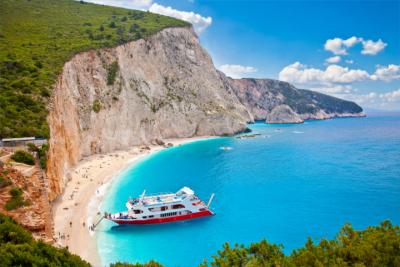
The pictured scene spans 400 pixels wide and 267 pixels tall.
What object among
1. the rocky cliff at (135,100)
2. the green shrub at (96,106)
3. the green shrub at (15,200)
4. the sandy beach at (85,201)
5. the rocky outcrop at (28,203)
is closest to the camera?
the green shrub at (15,200)

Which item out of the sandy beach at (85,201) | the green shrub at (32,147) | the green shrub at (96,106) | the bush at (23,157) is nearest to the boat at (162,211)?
the sandy beach at (85,201)

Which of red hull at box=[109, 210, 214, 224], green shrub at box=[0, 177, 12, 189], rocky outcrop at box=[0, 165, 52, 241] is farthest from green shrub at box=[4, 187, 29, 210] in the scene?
red hull at box=[109, 210, 214, 224]

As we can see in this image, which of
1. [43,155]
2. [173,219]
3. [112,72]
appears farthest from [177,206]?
[112,72]

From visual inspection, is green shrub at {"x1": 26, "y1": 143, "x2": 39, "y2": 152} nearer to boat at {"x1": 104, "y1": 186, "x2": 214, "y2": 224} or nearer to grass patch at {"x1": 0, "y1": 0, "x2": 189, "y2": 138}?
grass patch at {"x1": 0, "y1": 0, "x2": 189, "y2": 138}

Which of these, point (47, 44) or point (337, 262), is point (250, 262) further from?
point (47, 44)

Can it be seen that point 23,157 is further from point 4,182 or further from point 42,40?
point 42,40

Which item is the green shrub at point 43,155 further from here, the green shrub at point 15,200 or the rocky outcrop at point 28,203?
the green shrub at point 15,200

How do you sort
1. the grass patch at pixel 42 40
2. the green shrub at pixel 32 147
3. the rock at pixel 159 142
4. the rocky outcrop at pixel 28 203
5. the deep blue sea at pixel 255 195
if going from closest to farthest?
1. the rocky outcrop at pixel 28 203
2. the green shrub at pixel 32 147
3. the deep blue sea at pixel 255 195
4. the grass patch at pixel 42 40
5. the rock at pixel 159 142
